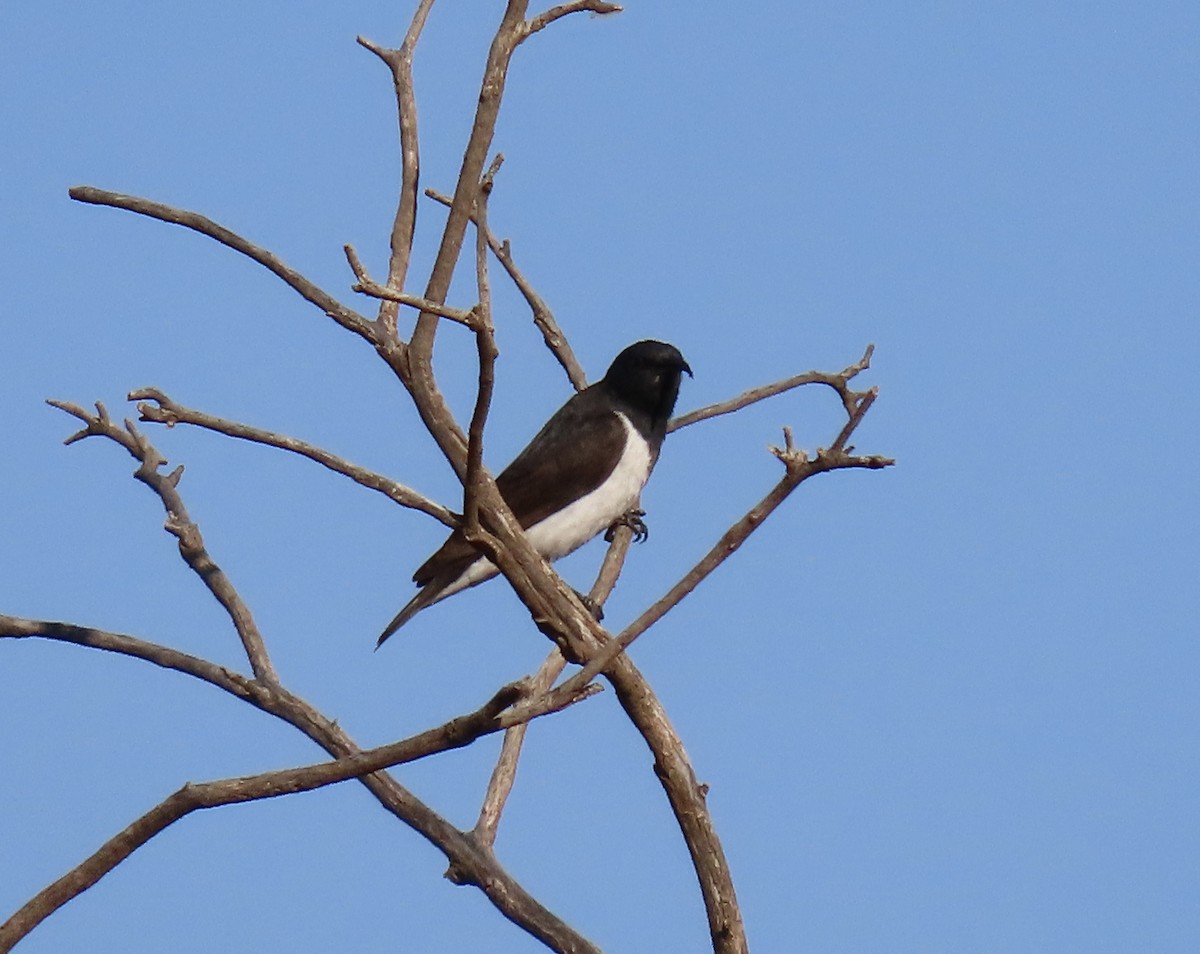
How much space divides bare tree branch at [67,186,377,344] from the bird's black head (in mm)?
4118

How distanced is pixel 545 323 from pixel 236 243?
3654 mm

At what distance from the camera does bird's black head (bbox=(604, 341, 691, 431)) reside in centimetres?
990

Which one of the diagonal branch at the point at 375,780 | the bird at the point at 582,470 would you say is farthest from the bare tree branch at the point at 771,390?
the diagonal branch at the point at 375,780

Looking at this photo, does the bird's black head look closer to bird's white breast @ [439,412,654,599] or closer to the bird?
the bird

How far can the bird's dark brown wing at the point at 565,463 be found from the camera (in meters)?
9.47

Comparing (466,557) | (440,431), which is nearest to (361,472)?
(440,431)

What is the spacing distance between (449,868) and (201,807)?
6.93 feet

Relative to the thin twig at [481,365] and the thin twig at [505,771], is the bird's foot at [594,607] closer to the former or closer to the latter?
the thin twig at [505,771]

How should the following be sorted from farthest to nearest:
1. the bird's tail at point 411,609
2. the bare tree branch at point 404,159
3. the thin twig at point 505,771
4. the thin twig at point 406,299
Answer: the bird's tail at point 411,609
the thin twig at point 505,771
the bare tree branch at point 404,159
the thin twig at point 406,299

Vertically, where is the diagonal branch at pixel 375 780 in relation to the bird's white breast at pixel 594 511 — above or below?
below

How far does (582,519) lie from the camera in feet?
30.7

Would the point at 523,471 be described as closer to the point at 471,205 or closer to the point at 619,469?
the point at 619,469

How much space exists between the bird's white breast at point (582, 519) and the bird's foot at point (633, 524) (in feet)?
0.10

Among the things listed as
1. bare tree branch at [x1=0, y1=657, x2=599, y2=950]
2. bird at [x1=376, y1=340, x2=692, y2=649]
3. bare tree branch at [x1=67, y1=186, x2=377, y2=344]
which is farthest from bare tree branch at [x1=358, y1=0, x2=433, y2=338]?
bird at [x1=376, y1=340, x2=692, y2=649]
